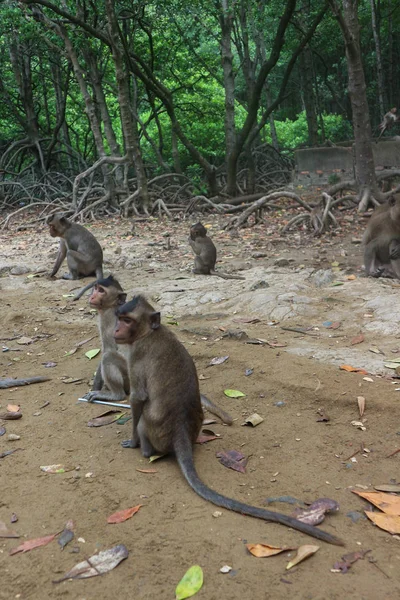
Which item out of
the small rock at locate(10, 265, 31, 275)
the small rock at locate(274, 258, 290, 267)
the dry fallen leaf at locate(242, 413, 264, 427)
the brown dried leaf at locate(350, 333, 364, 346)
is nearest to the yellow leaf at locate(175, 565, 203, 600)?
the dry fallen leaf at locate(242, 413, 264, 427)

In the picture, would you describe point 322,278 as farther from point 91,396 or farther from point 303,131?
Result: point 303,131

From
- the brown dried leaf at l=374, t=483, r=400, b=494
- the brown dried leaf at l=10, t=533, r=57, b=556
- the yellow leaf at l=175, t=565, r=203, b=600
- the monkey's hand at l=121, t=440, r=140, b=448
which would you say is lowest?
the brown dried leaf at l=374, t=483, r=400, b=494

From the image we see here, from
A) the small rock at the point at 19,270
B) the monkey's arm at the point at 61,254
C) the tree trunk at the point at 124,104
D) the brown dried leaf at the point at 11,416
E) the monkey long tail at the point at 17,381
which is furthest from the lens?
the tree trunk at the point at 124,104

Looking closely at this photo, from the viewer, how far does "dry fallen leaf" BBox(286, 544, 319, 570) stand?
97.3 inches

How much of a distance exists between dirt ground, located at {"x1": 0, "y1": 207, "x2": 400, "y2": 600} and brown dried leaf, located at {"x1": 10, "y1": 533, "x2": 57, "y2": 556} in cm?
3

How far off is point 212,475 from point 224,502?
433 millimetres

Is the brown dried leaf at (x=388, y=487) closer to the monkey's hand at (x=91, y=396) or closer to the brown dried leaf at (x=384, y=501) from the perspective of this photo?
the brown dried leaf at (x=384, y=501)

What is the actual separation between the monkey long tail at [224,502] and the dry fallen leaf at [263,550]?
Answer: 0.15 metres

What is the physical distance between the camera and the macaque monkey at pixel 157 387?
3.59 meters

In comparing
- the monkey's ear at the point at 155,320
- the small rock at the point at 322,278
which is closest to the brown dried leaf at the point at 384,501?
the monkey's ear at the point at 155,320

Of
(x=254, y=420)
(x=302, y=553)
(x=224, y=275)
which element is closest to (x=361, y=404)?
(x=254, y=420)

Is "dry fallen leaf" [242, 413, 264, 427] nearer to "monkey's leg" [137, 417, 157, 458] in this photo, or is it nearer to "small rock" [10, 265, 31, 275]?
"monkey's leg" [137, 417, 157, 458]

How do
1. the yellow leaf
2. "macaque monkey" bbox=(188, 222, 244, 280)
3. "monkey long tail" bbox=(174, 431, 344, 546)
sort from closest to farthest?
the yellow leaf → "monkey long tail" bbox=(174, 431, 344, 546) → "macaque monkey" bbox=(188, 222, 244, 280)

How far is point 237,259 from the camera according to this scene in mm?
9125
